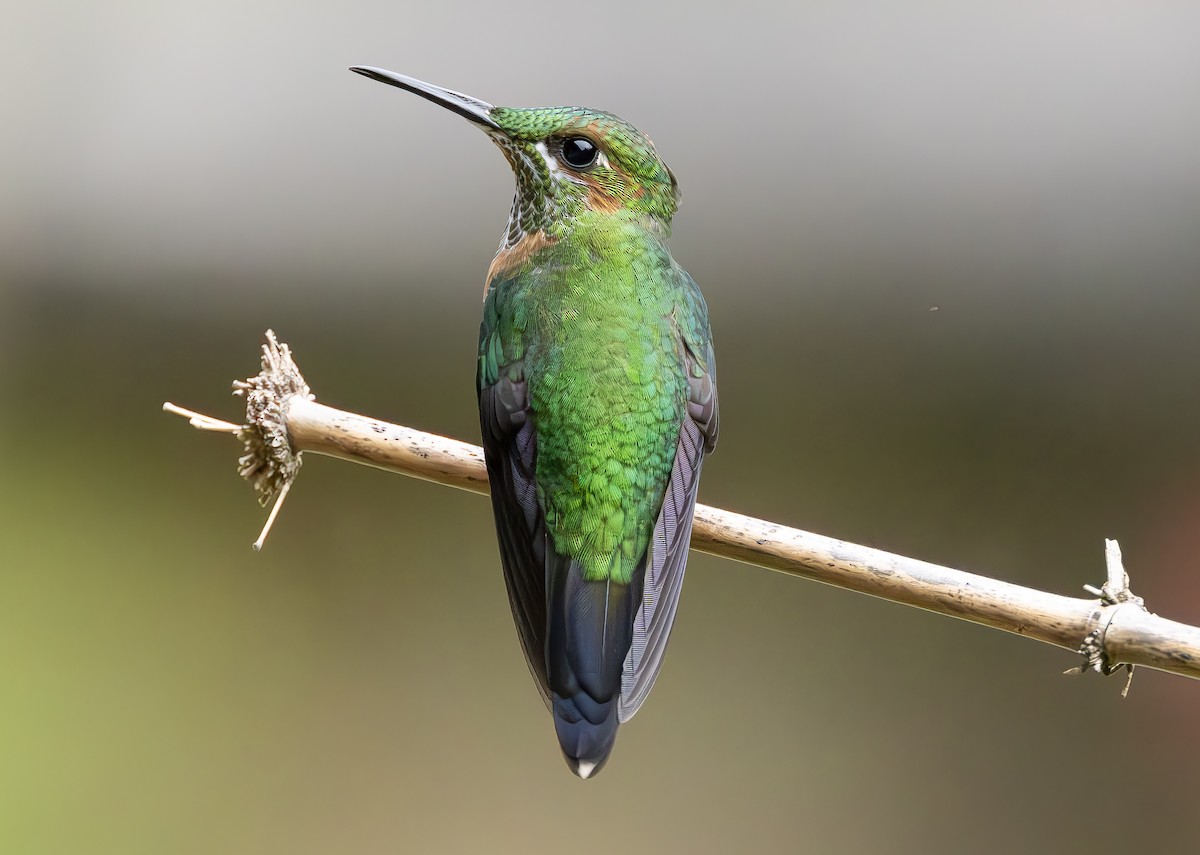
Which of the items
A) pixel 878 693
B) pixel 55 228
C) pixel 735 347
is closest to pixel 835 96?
pixel 735 347

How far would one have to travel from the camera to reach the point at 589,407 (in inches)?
49.2

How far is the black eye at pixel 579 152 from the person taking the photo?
1421 mm

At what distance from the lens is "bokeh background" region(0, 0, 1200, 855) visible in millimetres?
2191

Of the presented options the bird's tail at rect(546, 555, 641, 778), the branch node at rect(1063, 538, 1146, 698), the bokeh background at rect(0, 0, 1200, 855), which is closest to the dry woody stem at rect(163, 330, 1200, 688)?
the branch node at rect(1063, 538, 1146, 698)

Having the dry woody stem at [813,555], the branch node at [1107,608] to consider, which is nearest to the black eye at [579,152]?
the dry woody stem at [813,555]

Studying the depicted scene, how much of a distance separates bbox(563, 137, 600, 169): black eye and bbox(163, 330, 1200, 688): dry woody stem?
423 mm

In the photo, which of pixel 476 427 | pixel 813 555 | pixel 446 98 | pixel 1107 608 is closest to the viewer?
pixel 1107 608

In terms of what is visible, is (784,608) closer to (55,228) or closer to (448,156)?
(448,156)

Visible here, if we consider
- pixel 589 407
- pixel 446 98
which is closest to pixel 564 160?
pixel 446 98

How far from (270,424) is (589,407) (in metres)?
0.45

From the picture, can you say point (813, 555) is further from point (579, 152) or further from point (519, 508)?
point (579, 152)

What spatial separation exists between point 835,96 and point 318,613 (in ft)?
5.47

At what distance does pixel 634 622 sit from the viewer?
116cm

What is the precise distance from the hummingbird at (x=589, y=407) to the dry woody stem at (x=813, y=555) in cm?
8
